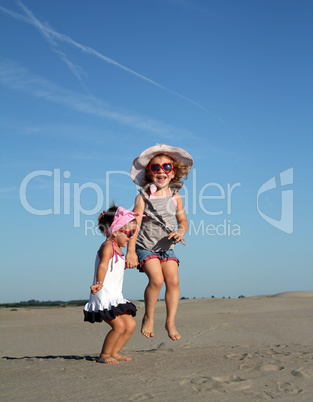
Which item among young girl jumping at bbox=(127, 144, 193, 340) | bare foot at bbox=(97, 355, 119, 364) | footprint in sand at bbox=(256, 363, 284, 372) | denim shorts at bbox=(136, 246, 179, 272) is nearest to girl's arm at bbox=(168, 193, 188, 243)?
young girl jumping at bbox=(127, 144, 193, 340)

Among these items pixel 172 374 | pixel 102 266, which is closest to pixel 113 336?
pixel 102 266

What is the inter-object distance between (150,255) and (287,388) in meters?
2.64

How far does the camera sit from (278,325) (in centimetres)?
1170

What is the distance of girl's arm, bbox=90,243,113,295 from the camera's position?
5887 millimetres

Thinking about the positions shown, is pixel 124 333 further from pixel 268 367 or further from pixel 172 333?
pixel 268 367

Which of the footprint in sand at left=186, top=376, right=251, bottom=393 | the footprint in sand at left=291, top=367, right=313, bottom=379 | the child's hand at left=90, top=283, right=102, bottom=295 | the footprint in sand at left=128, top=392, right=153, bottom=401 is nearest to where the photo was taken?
the footprint in sand at left=128, top=392, right=153, bottom=401

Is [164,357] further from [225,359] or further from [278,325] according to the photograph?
[278,325]

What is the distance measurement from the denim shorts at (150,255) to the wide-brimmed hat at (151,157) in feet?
3.26

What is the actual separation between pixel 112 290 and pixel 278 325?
6.71m

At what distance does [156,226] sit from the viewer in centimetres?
667

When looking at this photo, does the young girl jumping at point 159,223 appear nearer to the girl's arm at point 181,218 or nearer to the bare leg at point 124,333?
the girl's arm at point 181,218

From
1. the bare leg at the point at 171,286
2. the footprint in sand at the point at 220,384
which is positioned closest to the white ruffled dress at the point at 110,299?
the bare leg at the point at 171,286

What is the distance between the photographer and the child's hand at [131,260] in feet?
20.4

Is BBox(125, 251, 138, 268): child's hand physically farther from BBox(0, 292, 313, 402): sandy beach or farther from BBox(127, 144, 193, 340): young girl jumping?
BBox(0, 292, 313, 402): sandy beach
